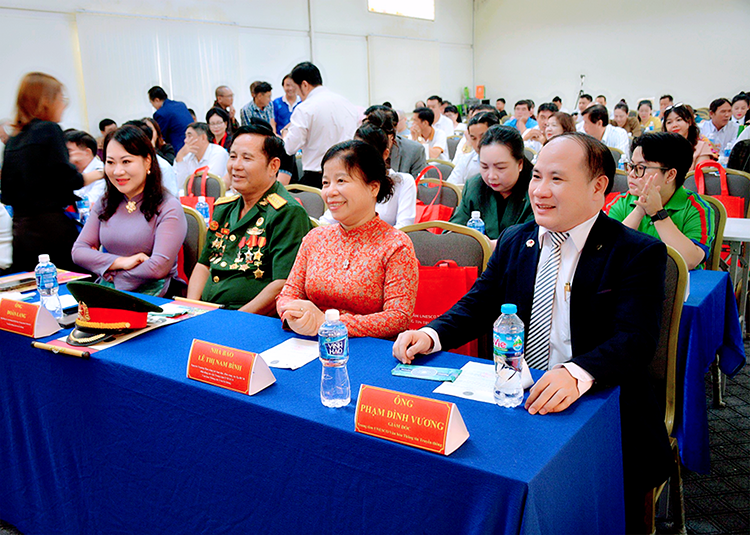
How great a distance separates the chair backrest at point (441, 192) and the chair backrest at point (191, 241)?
1491 millimetres

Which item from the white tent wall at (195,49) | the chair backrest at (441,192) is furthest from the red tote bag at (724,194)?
the white tent wall at (195,49)

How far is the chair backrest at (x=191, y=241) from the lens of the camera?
2.60 metres

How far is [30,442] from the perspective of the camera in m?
1.71

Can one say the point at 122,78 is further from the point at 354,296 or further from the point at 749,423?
the point at 749,423

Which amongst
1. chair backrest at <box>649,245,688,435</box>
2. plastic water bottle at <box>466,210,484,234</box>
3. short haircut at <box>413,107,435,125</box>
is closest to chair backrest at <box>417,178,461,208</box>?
plastic water bottle at <box>466,210,484,234</box>

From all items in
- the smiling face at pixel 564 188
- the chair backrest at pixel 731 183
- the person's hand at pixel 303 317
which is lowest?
the person's hand at pixel 303 317

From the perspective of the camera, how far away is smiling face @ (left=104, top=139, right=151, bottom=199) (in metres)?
2.39

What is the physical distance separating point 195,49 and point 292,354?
8.43 m

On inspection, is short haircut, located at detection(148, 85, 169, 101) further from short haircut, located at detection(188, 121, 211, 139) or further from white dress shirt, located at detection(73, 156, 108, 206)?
white dress shirt, located at detection(73, 156, 108, 206)

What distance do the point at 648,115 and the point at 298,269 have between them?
9272 millimetres

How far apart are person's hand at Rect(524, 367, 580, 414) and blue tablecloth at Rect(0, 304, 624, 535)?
0.07 ft

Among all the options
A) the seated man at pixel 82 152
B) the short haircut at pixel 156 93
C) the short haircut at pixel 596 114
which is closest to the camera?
the seated man at pixel 82 152

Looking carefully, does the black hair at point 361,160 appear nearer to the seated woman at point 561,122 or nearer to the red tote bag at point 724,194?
the red tote bag at point 724,194

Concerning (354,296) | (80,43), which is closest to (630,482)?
(354,296)
